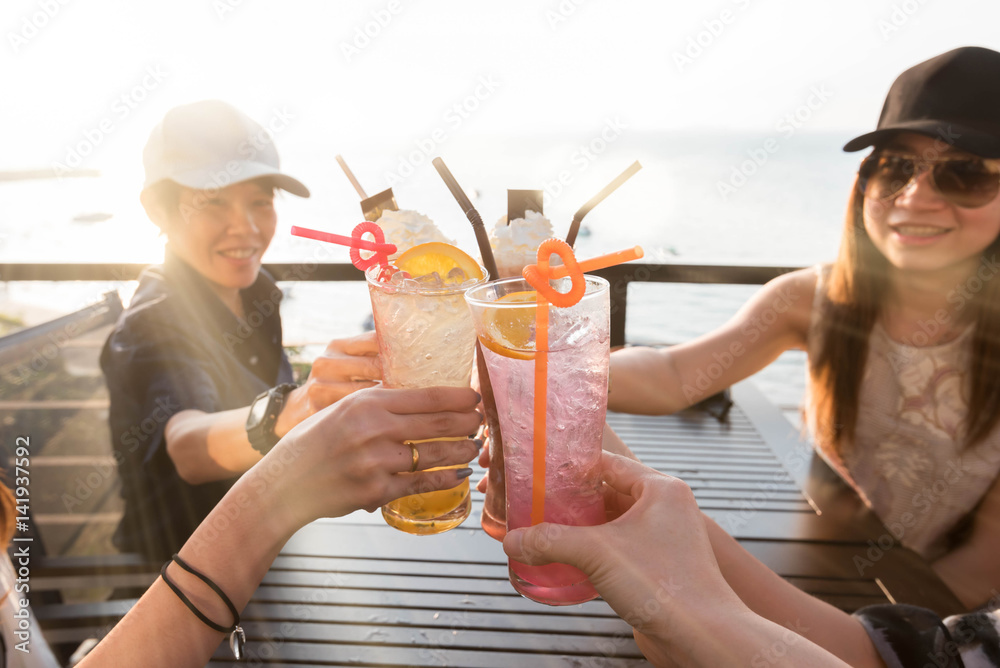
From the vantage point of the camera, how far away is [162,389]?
1717 millimetres

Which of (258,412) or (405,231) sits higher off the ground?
(405,231)

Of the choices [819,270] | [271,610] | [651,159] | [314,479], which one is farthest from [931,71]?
[651,159]

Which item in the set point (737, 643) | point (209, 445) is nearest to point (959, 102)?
point (737, 643)

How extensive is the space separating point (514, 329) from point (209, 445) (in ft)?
3.54

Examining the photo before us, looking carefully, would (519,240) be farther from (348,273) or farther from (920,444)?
(348,273)

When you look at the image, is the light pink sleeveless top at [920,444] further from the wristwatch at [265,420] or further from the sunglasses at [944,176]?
the wristwatch at [265,420]

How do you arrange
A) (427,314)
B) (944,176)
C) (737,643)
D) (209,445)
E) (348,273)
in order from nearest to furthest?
(737,643), (427,314), (209,445), (944,176), (348,273)

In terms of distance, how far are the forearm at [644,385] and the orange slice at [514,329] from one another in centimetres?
100

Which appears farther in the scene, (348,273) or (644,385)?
(348,273)

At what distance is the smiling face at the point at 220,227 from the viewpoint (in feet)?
6.77

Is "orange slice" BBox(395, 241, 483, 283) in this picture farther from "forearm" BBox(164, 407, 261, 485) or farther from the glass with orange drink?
"forearm" BBox(164, 407, 261, 485)

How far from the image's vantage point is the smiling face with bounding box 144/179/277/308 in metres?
2.06

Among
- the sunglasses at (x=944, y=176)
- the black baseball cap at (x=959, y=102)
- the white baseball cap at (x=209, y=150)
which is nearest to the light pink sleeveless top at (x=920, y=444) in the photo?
the sunglasses at (x=944, y=176)

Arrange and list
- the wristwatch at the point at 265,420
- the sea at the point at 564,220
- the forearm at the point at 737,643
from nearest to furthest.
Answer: the forearm at the point at 737,643, the wristwatch at the point at 265,420, the sea at the point at 564,220
